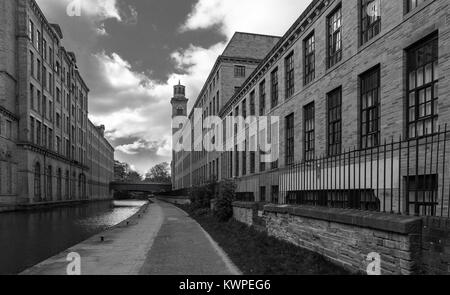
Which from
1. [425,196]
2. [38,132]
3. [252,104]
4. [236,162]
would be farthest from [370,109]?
[38,132]

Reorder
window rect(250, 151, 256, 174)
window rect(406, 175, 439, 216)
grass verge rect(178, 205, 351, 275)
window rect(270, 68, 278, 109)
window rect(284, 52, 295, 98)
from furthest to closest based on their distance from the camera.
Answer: window rect(250, 151, 256, 174)
window rect(270, 68, 278, 109)
window rect(284, 52, 295, 98)
grass verge rect(178, 205, 351, 275)
window rect(406, 175, 439, 216)

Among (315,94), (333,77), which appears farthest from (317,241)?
(315,94)

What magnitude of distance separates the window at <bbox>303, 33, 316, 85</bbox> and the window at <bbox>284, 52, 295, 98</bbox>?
161 centimetres

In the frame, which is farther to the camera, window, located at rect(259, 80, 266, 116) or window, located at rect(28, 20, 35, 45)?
window, located at rect(28, 20, 35, 45)

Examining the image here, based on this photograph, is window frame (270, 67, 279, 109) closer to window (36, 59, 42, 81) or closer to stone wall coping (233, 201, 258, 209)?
stone wall coping (233, 201, 258, 209)

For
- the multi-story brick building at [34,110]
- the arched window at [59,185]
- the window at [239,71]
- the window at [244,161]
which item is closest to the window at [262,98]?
the window at [244,161]

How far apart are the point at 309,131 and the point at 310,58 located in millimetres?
3296

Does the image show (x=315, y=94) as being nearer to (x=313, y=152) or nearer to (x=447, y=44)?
(x=313, y=152)

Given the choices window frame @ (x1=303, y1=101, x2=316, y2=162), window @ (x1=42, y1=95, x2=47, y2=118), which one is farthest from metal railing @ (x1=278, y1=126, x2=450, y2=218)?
window @ (x1=42, y1=95, x2=47, y2=118)

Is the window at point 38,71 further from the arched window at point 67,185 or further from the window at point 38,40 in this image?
the arched window at point 67,185

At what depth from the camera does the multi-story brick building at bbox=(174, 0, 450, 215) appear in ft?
30.8

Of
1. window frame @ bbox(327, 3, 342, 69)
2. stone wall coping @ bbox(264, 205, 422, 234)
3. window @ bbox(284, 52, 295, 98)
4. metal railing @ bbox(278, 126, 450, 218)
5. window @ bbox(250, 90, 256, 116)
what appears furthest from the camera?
window @ bbox(250, 90, 256, 116)

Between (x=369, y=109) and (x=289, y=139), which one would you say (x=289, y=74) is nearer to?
(x=289, y=139)

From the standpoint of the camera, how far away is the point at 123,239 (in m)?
15.3
